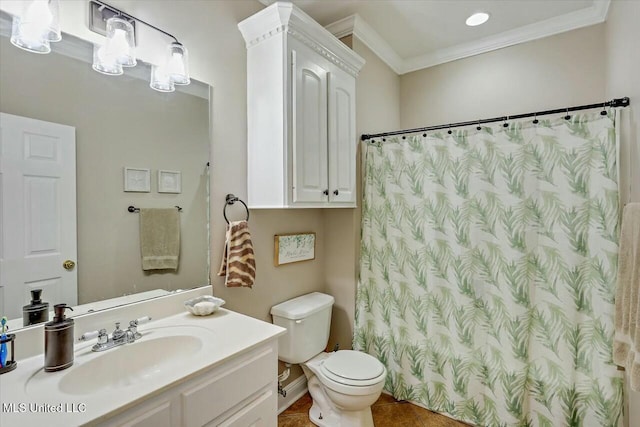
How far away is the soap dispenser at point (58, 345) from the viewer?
934 millimetres

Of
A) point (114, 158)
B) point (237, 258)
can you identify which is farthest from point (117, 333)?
point (114, 158)

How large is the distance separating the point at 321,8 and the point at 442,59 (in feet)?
3.95

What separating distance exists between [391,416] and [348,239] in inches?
46.4

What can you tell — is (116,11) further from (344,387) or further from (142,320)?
(344,387)

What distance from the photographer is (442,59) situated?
260 centimetres

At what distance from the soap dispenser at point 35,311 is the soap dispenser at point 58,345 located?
15cm

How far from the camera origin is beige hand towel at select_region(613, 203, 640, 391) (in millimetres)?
1043

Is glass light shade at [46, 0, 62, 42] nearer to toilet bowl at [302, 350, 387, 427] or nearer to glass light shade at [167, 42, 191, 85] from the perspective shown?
glass light shade at [167, 42, 191, 85]

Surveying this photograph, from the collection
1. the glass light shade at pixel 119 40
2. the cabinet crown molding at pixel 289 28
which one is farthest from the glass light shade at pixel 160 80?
the cabinet crown molding at pixel 289 28

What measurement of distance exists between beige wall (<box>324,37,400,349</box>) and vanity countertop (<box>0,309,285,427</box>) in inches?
41.2

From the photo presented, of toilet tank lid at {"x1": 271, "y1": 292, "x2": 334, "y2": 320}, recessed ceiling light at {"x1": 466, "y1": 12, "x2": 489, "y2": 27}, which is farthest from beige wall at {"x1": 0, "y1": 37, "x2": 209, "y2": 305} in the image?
recessed ceiling light at {"x1": 466, "y1": 12, "x2": 489, "y2": 27}

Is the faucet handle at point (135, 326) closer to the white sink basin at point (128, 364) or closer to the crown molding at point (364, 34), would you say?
the white sink basin at point (128, 364)

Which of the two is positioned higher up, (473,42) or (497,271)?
(473,42)

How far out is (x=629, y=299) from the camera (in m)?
1.17
